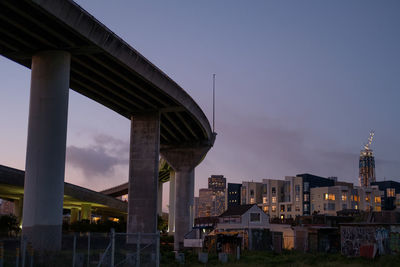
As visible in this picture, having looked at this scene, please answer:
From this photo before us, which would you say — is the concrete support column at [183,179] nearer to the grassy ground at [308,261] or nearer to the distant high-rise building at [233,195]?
the grassy ground at [308,261]

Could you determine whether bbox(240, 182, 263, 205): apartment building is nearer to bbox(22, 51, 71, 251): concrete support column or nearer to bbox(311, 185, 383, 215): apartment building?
bbox(311, 185, 383, 215): apartment building

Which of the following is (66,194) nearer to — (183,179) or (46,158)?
(183,179)

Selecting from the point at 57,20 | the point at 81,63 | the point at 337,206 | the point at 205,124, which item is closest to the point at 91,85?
the point at 81,63

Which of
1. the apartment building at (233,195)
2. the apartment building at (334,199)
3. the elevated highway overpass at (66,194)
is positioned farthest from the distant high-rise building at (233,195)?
the elevated highway overpass at (66,194)

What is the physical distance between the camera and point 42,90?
31922mm

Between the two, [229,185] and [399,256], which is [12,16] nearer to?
[399,256]

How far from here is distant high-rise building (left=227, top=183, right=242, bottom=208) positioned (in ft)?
623

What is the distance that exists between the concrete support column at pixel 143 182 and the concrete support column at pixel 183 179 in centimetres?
2191

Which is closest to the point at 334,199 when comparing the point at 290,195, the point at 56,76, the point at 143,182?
the point at 290,195

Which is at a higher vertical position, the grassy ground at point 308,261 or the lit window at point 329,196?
the lit window at point 329,196

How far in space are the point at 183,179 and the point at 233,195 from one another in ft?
389

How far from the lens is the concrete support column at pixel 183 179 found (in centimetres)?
7231

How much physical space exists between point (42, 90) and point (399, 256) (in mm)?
29521

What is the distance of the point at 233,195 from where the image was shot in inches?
7500
